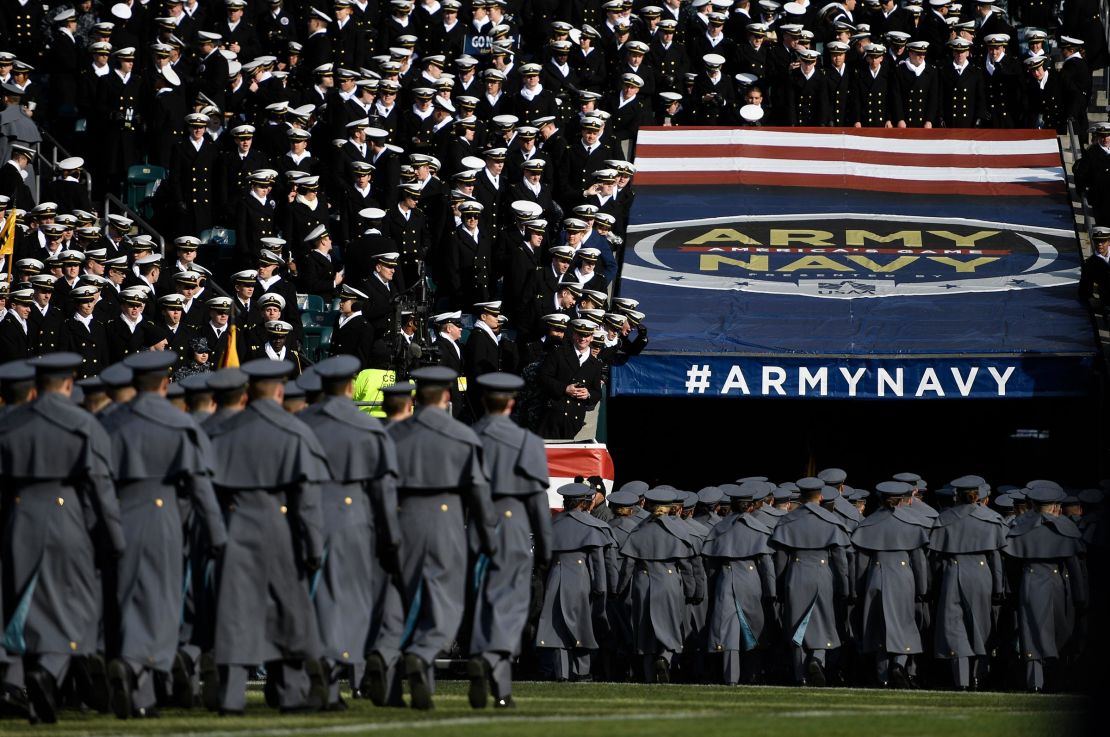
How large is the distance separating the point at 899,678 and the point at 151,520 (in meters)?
8.75

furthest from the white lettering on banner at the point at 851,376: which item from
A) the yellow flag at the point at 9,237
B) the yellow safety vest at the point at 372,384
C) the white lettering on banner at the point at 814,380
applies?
the yellow flag at the point at 9,237

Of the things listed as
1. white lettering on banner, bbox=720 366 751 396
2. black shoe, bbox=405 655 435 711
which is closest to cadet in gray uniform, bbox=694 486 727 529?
white lettering on banner, bbox=720 366 751 396

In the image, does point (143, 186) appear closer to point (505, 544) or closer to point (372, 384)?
point (372, 384)

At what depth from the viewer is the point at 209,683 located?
42.4 ft

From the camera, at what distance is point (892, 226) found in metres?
26.1

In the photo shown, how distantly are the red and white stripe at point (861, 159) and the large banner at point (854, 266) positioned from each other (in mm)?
21

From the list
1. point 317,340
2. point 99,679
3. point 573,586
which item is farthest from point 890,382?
point 99,679

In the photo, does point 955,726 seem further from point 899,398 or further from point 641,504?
point 899,398

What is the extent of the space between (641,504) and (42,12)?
10715 mm

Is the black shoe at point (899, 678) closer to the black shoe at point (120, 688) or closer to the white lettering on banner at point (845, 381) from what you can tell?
the white lettering on banner at point (845, 381)

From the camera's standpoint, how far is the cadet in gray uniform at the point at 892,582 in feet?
63.0

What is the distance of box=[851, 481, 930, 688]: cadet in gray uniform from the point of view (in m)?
19.2

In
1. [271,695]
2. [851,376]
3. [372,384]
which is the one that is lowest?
[851,376]

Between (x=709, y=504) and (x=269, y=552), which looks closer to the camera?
(x=269, y=552)
